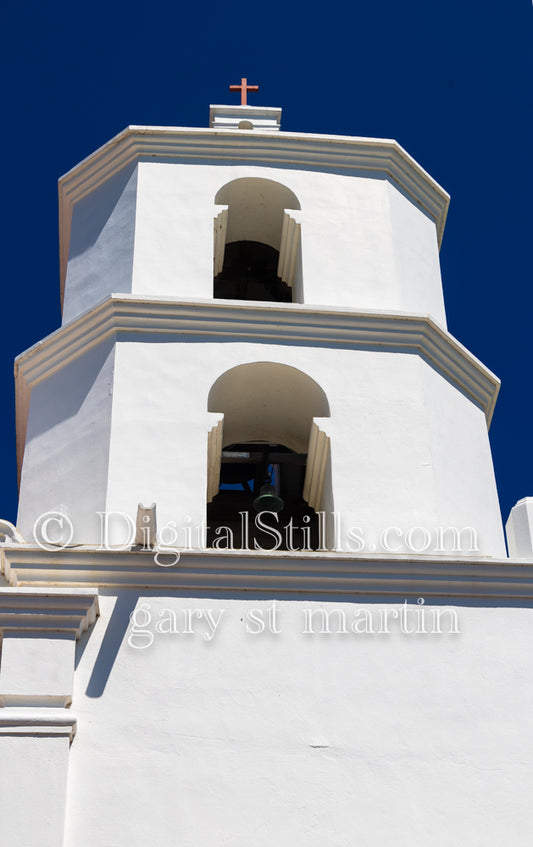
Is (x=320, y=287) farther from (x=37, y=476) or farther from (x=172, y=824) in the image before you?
(x=172, y=824)

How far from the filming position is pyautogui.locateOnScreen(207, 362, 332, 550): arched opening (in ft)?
36.8

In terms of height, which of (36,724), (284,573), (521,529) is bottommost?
(36,724)

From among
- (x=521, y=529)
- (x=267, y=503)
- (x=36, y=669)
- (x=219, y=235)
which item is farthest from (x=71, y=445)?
(x=521, y=529)

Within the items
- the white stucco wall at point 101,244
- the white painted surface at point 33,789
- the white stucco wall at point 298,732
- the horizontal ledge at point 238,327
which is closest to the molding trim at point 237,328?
the horizontal ledge at point 238,327

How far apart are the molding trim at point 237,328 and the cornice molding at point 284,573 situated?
2307 mm

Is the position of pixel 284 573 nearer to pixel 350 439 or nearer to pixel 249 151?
pixel 350 439

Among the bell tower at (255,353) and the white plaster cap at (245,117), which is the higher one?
the white plaster cap at (245,117)

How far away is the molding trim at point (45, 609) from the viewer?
9.23 metres

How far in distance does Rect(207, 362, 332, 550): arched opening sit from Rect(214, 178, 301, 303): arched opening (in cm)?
129

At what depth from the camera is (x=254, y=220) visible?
13.4 metres

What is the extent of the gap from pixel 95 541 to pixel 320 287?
323 centimetres

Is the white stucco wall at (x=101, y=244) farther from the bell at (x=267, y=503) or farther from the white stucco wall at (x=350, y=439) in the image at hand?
the bell at (x=267, y=503)

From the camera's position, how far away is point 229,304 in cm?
1155

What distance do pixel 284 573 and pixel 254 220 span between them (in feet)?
15.0
